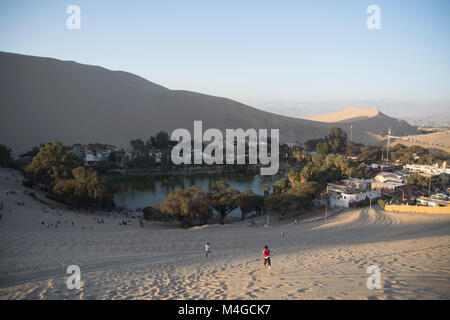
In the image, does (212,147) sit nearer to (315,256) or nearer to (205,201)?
(205,201)

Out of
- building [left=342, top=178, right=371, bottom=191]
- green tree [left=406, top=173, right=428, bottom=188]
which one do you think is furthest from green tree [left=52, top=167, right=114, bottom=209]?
green tree [left=406, top=173, right=428, bottom=188]

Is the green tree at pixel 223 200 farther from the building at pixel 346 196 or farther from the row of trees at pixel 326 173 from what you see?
the building at pixel 346 196

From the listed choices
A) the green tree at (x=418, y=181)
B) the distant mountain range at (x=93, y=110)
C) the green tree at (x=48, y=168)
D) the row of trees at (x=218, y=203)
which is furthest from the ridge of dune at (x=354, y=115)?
the green tree at (x=48, y=168)

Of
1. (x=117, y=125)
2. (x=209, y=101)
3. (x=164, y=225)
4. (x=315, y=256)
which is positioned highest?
(x=209, y=101)

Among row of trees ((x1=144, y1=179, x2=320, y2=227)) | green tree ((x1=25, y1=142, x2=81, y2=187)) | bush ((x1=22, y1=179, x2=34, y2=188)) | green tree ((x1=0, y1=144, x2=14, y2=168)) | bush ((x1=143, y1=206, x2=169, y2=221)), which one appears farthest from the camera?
green tree ((x1=0, y1=144, x2=14, y2=168))

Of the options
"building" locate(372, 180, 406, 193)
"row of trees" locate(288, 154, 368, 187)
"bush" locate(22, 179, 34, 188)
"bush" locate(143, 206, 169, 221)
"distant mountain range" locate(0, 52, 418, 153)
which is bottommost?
"bush" locate(143, 206, 169, 221)

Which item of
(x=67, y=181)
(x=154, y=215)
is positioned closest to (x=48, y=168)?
(x=67, y=181)

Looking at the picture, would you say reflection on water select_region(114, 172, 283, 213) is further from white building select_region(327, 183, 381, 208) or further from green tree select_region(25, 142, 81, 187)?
white building select_region(327, 183, 381, 208)
